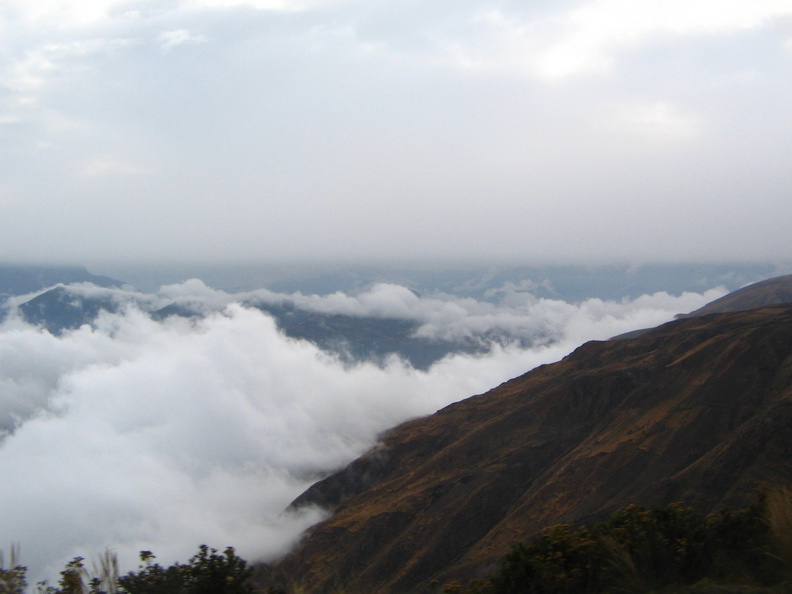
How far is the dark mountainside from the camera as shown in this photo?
60625 mm

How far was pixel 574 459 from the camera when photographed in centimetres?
7675

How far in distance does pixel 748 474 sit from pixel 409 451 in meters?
59.0

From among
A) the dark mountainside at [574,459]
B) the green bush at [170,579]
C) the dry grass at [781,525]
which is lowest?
the dark mountainside at [574,459]

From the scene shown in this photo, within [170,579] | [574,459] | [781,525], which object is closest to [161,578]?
[170,579]

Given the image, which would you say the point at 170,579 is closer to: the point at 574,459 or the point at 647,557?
the point at 647,557

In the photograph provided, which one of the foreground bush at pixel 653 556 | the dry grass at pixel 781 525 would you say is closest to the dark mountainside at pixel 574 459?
the dry grass at pixel 781 525

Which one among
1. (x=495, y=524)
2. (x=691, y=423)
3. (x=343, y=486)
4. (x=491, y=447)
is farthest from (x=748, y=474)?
(x=343, y=486)

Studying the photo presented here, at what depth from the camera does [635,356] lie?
334 ft

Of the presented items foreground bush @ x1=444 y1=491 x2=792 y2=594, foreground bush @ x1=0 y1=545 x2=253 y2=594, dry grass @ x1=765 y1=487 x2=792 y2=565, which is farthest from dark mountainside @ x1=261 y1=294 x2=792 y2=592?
foreground bush @ x1=0 y1=545 x2=253 y2=594

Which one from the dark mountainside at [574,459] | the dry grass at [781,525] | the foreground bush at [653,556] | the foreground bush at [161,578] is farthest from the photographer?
the dark mountainside at [574,459]

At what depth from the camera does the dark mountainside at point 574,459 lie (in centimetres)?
6062

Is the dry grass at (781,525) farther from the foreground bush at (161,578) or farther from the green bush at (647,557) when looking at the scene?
the foreground bush at (161,578)

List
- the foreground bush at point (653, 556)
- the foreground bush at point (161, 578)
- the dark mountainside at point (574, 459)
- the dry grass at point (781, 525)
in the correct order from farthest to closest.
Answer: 1. the dark mountainside at point (574, 459)
2. the dry grass at point (781, 525)
3. the foreground bush at point (653, 556)
4. the foreground bush at point (161, 578)

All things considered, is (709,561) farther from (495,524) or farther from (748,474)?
(495,524)
